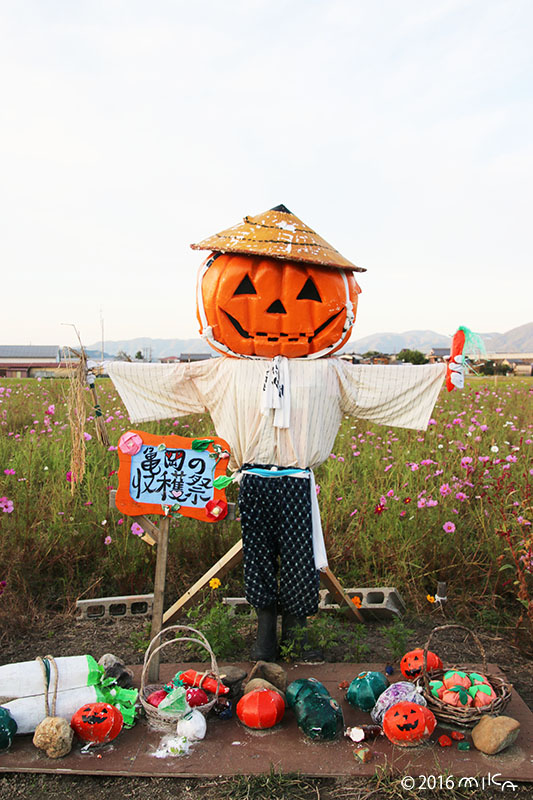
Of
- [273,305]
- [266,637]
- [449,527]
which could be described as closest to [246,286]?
[273,305]

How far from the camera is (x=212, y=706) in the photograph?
284 cm

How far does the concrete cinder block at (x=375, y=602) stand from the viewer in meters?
3.90

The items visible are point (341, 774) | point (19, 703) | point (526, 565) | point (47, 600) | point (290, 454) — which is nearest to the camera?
point (341, 774)

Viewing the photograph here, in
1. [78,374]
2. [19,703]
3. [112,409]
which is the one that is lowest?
[19,703]

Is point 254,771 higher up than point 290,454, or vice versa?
point 290,454

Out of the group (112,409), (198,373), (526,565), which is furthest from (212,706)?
(112,409)

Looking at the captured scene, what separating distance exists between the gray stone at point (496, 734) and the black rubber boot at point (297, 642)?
1.08m

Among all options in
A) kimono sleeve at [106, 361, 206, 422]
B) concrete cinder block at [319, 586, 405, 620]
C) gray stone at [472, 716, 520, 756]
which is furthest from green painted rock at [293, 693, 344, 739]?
kimono sleeve at [106, 361, 206, 422]

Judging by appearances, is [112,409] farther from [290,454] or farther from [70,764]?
[70,764]

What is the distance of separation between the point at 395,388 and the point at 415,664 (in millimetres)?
1495

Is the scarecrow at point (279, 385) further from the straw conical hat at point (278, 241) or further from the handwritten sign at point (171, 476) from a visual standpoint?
the handwritten sign at point (171, 476)

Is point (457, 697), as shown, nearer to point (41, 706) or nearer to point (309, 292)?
point (41, 706)

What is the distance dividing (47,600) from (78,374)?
175 centimetres

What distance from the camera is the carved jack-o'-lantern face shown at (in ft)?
10.4
